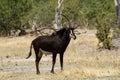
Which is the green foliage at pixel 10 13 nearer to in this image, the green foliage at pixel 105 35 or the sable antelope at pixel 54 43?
the green foliage at pixel 105 35

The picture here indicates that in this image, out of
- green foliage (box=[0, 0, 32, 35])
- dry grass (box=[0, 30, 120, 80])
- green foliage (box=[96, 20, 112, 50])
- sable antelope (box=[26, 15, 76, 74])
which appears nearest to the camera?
dry grass (box=[0, 30, 120, 80])

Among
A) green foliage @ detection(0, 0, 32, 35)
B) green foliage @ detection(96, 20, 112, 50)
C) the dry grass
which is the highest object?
the dry grass

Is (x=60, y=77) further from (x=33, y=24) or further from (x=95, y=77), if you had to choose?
(x=33, y=24)

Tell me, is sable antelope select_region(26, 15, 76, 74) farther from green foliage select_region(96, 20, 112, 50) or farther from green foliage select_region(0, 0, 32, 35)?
green foliage select_region(0, 0, 32, 35)

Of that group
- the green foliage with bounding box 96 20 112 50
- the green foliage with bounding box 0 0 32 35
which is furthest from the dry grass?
the green foliage with bounding box 0 0 32 35

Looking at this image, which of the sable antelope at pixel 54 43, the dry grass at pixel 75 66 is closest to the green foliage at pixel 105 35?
the dry grass at pixel 75 66

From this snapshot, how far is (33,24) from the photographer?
193 feet

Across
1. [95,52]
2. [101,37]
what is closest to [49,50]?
[95,52]

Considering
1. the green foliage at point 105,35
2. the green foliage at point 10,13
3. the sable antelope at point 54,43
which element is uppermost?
the sable antelope at point 54,43

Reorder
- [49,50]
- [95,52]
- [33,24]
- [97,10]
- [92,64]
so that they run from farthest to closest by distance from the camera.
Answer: [97,10] < [33,24] < [95,52] < [92,64] < [49,50]

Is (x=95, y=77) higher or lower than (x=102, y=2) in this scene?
higher

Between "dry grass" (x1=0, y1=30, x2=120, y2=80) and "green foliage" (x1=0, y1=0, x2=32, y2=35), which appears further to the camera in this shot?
"green foliage" (x1=0, y1=0, x2=32, y2=35)

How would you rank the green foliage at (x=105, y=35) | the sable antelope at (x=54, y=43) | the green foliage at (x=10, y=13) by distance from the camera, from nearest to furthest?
the sable antelope at (x=54, y=43), the green foliage at (x=105, y=35), the green foliage at (x=10, y=13)

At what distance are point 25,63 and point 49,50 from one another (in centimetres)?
579
